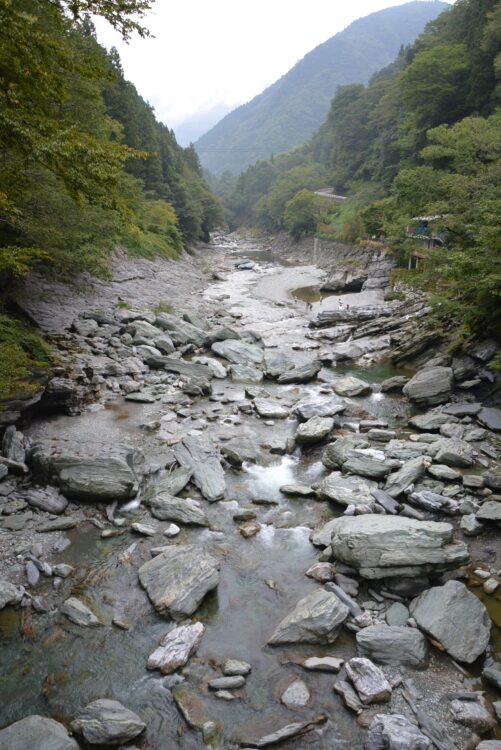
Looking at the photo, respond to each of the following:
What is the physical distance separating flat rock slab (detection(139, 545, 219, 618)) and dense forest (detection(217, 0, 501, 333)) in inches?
392

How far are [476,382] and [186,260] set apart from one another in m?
38.2

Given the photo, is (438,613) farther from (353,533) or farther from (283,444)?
(283,444)

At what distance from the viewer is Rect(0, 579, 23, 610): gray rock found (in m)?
6.30

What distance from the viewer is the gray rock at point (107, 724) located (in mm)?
4695

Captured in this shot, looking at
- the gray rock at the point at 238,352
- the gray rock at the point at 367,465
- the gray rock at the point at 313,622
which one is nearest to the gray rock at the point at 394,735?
the gray rock at the point at 313,622

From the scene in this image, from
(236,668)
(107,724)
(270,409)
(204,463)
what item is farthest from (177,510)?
(270,409)

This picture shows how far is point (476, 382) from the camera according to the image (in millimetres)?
13789

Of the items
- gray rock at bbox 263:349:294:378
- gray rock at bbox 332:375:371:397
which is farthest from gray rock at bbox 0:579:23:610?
gray rock at bbox 263:349:294:378

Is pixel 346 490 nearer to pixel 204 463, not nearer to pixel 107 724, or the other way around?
pixel 204 463

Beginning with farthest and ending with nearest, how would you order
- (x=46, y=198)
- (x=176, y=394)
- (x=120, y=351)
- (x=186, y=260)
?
(x=186, y=260), (x=120, y=351), (x=176, y=394), (x=46, y=198)

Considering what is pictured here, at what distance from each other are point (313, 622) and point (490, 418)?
8.67 meters

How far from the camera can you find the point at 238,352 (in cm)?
1994

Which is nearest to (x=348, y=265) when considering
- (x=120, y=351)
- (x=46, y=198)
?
(x=120, y=351)

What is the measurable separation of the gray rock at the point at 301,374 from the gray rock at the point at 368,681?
40.0ft
